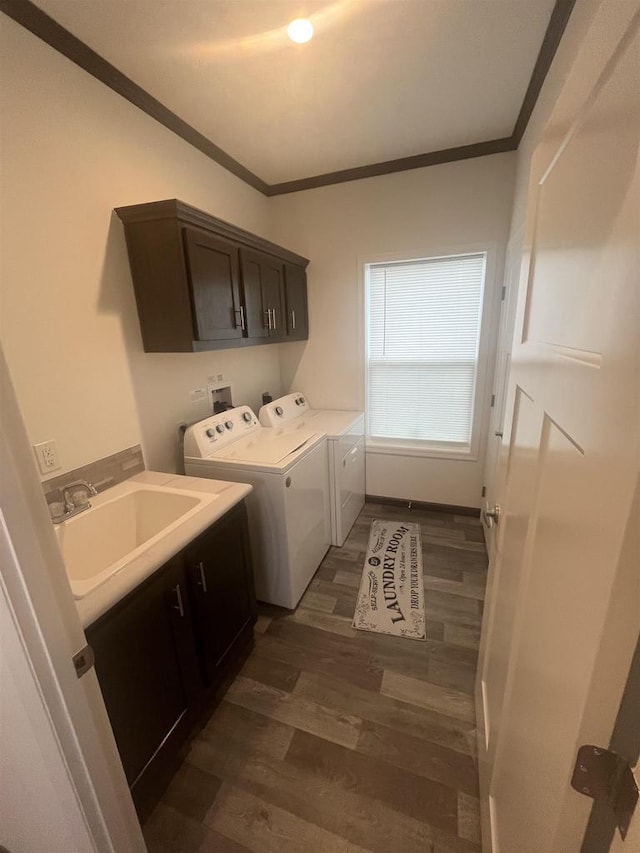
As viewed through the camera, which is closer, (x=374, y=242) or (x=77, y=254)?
(x=77, y=254)

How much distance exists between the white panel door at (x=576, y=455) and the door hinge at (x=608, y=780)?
15 millimetres

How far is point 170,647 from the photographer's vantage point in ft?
3.94

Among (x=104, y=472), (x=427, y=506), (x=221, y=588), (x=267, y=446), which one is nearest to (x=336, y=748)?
(x=221, y=588)

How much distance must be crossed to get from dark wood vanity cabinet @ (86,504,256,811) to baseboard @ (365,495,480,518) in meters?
1.80

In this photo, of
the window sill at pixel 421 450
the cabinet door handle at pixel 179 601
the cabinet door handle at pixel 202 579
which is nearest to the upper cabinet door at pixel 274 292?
the window sill at pixel 421 450

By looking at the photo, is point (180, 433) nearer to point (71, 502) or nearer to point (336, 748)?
point (71, 502)

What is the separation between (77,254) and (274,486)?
1343mm

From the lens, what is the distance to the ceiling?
4.22 ft

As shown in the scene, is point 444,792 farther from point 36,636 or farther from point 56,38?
point 56,38

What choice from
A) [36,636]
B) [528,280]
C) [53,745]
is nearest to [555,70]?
[528,280]

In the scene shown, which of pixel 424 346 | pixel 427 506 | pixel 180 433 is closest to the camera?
pixel 180 433

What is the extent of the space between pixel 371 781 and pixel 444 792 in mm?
255

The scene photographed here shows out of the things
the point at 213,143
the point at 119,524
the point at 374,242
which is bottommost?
the point at 119,524

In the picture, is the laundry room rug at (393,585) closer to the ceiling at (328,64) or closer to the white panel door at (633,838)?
the white panel door at (633,838)
